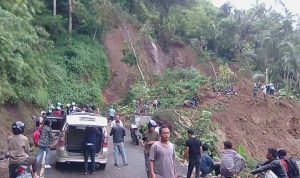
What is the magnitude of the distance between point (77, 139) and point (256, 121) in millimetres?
23322

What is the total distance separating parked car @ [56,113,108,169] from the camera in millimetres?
14352

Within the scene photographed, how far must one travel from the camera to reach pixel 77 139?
1516 cm

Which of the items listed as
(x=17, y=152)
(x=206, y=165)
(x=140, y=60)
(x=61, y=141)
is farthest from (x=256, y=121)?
(x=17, y=152)

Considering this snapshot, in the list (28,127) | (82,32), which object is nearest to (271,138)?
(28,127)

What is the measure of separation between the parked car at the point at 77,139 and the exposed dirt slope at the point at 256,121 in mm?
17744

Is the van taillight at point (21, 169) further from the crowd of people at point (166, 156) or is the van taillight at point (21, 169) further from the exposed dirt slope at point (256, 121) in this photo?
the exposed dirt slope at point (256, 121)

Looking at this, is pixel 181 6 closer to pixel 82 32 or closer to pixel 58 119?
pixel 82 32

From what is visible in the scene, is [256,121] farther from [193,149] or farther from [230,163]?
[230,163]

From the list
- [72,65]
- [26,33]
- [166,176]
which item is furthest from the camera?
[72,65]

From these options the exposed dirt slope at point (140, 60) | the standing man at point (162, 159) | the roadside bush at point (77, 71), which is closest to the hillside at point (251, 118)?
the exposed dirt slope at point (140, 60)

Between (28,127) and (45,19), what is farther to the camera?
(45,19)

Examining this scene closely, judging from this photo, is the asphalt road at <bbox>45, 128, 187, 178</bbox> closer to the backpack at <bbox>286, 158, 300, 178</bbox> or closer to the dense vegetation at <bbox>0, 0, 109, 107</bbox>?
the backpack at <bbox>286, 158, 300, 178</bbox>

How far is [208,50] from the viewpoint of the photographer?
61312mm

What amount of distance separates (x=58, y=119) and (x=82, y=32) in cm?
3155
